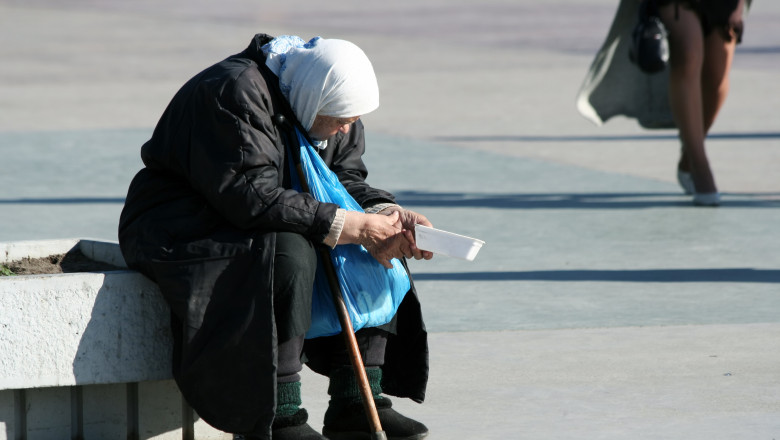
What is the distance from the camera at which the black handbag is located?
6.75 meters

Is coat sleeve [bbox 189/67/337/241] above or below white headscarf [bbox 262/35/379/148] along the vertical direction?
below

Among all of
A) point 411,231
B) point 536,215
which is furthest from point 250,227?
point 536,215

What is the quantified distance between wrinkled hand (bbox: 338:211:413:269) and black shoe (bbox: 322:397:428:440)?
40 centimetres

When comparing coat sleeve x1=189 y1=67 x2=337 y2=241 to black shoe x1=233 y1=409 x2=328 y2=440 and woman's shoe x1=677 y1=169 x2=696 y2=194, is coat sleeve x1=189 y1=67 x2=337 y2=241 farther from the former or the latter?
woman's shoe x1=677 y1=169 x2=696 y2=194

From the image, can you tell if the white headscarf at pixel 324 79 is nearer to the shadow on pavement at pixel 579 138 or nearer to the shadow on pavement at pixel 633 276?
the shadow on pavement at pixel 633 276

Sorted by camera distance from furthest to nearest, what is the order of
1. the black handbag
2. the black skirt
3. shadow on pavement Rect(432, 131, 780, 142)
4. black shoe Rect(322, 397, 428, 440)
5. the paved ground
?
shadow on pavement Rect(432, 131, 780, 142)
the black skirt
the black handbag
the paved ground
black shoe Rect(322, 397, 428, 440)

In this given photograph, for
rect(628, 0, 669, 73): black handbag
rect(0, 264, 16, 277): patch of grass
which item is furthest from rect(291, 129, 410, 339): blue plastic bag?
rect(628, 0, 669, 73): black handbag

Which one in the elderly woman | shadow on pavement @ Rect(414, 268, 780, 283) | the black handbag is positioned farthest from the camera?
the black handbag

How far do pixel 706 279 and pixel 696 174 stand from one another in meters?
1.71

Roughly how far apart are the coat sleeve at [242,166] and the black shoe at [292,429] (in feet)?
1.46

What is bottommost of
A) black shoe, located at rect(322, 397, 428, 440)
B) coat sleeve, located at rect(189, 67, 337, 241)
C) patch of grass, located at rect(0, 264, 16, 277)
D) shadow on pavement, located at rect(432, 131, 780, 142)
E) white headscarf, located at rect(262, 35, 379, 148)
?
shadow on pavement, located at rect(432, 131, 780, 142)

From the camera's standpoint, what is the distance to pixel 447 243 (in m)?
3.23

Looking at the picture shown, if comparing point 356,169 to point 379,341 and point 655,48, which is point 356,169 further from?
point 655,48

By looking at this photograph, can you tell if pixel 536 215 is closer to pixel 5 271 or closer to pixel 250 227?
pixel 5 271
